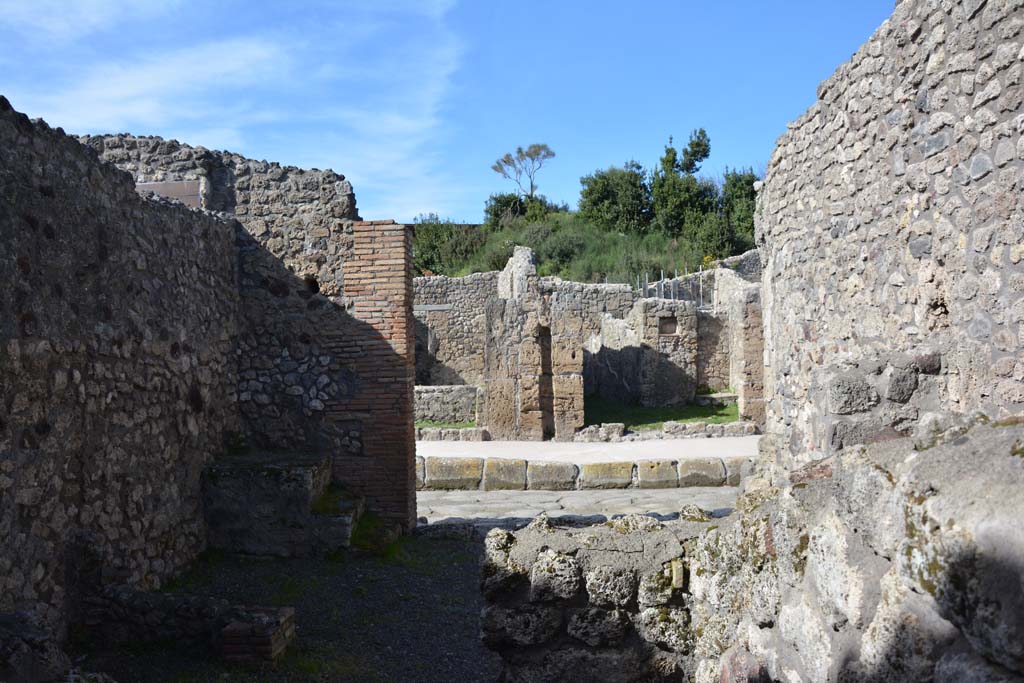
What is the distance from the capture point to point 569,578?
303cm

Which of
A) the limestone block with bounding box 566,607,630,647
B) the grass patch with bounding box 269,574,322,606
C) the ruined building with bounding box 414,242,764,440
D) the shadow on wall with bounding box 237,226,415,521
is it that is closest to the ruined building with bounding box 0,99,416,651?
the shadow on wall with bounding box 237,226,415,521

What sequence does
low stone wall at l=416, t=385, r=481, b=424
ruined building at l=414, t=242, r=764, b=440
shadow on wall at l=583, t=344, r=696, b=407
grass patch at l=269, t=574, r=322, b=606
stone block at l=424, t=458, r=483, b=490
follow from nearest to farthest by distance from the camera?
1. grass patch at l=269, t=574, r=322, b=606
2. stone block at l=424, t=458, r=483, b=490
3. ruined building at l=414, t=242, r=764, b=440
4. low stone wall at l=416, t=385, r=481, b=424
5. shadow on wall at l=583, t=344, r=696, b=407

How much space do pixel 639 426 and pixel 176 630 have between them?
13.2m

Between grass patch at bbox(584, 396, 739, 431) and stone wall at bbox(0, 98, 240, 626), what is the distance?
456 inches

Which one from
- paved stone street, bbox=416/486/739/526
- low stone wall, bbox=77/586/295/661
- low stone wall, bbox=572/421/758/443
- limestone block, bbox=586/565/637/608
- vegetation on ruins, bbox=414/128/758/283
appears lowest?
paved stone street, bbox=416/486/739/526

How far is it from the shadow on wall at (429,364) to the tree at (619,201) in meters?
16.4

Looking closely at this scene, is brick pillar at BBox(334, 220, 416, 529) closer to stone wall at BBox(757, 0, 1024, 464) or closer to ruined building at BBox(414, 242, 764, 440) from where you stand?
stone wall at BBox(757, 0, 1024, 464)

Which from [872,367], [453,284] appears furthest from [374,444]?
[453,284]

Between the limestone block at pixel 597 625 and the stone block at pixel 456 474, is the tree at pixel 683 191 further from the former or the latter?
the limestone block at pixel 597 625

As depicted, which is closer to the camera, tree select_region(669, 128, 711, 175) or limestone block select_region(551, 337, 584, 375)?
limestone block select_region(551, 337, 584, 375)

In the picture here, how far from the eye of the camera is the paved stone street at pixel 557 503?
10141 millimetres

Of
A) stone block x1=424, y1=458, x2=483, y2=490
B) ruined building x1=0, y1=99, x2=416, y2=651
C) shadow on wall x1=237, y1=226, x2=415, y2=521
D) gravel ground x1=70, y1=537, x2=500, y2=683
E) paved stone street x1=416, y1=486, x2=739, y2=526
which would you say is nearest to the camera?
ruined building x1=0, y1=99, x2=416, y2=651

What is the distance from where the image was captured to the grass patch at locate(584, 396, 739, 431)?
17.7 meters

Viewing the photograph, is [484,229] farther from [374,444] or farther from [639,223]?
[374,444]
